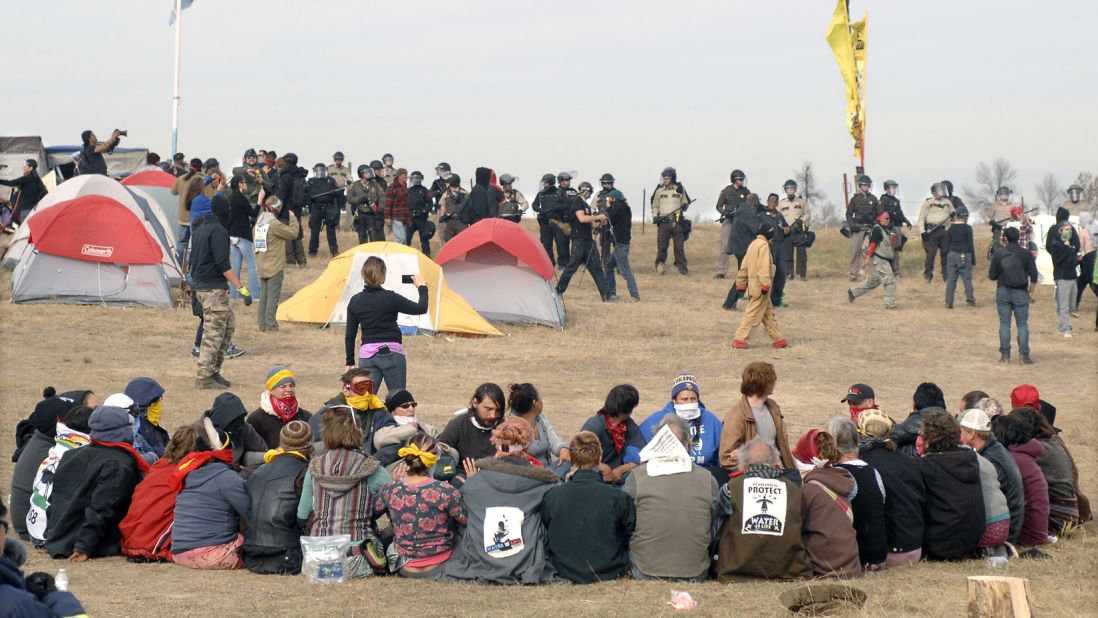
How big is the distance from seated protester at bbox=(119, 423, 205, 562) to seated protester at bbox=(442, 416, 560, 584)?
1646 millimetres

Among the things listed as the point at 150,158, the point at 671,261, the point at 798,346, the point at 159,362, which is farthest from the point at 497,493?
the point at 671,261

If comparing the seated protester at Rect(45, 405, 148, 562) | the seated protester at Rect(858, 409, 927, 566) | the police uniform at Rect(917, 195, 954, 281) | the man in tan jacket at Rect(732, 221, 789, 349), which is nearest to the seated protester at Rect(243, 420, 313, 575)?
the seated protester at Rect(45, 405, 148, 562)

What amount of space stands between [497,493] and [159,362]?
28.2 ft

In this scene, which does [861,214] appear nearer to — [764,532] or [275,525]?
[764,532]

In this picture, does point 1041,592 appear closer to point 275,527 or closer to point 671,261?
point 275,527

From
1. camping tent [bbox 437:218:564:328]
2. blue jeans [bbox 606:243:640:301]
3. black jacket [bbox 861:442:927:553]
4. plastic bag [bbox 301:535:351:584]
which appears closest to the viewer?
plastic bag [bbox 301:535:351:584]

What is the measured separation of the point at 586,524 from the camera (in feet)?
24.3

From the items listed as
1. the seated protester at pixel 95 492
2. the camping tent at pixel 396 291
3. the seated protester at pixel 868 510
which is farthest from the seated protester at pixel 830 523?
the camping tent at pixel 396 291

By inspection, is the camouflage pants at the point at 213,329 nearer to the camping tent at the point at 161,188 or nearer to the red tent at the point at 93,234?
the red tent at the point at 93,234

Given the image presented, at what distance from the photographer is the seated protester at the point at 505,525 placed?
24.3ft

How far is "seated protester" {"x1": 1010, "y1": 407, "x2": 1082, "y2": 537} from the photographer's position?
28.8 ft

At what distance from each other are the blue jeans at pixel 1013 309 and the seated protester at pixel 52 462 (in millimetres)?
11797

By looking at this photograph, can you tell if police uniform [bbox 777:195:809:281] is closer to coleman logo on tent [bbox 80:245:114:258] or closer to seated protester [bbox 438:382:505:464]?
coleman logo on tent [bbox 80:245:114:258]

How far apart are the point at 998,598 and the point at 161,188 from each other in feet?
62.5
